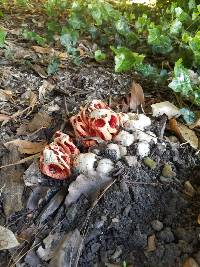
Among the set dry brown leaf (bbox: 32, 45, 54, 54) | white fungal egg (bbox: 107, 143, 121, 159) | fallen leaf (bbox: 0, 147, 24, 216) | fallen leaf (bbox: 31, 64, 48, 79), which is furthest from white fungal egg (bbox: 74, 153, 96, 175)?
dry brown leaf (bbox: 32, 45, 54, 54)

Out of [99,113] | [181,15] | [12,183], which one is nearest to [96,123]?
[99,113]

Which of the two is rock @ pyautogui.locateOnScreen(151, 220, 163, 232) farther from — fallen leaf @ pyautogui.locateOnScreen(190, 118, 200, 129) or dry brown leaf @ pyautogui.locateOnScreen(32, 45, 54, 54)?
dry brown leaf @ pyautogui.locateOnScreen(32, 45, 54, 54)

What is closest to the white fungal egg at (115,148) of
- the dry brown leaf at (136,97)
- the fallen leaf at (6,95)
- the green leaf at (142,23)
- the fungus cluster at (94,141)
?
the fungus cluster at (94,141)

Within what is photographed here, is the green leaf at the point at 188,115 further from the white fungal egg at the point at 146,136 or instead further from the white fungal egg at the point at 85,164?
the white fungal egg at the point at 85,164

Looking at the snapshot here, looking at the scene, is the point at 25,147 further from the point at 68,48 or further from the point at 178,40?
the point at 178,40

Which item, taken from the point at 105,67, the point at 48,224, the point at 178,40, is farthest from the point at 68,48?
the point at 48,224
